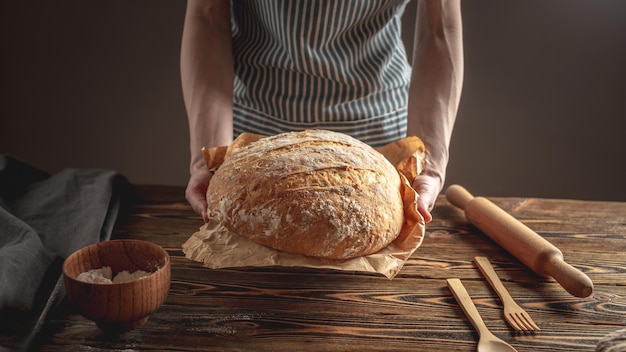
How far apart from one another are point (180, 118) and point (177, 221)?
1.52 metres

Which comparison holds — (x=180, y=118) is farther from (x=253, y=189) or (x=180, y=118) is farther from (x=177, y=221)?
(x=253, y=189)

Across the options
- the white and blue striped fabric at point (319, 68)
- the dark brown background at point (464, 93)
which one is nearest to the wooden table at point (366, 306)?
the white and blue striped fabric at point (319, 68)

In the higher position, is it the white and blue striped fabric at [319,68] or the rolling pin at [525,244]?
the white and blue striped fabric at [319,68]

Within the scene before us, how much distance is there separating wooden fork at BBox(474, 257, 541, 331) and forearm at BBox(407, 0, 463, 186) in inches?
15.7

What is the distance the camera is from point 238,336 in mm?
1060

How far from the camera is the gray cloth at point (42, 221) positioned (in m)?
1.14

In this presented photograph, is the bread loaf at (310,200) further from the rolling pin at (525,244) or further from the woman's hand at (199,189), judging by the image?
the rolling pin at (525,244)

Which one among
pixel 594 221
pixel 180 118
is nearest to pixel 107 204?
pixel 594 221

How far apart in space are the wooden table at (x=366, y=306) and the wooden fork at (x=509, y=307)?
0.01 m

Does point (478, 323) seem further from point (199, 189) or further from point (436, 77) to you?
point (436, 77)

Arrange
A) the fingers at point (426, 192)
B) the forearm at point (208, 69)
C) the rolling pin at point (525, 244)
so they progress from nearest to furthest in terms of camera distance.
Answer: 1. the rolling pin at point (525, 244)
2. the fingers at point (426, 192)
3. the forearm at point (208, 69)

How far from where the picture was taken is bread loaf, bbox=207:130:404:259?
1.16m

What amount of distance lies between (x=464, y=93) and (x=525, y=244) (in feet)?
5.51

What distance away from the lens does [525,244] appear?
1346 millimetres
